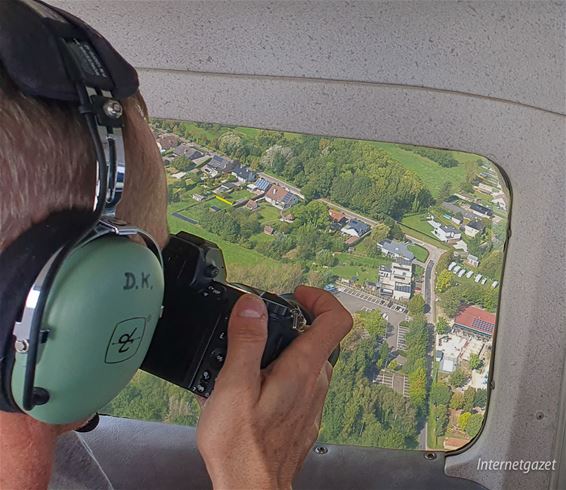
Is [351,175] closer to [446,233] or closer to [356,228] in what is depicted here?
[356,228]

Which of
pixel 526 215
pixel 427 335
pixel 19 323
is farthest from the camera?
pixel 427 335

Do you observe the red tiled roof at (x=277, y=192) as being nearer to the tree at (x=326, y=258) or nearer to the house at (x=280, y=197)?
the house at (x=280, y=197)

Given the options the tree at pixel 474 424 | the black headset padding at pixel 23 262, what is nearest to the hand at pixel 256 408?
the black headset padding at pixel 23 262

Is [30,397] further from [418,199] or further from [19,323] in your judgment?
[418,199]

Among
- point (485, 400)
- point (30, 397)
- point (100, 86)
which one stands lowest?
point (485, 400)

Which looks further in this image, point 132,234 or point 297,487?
point 297,487

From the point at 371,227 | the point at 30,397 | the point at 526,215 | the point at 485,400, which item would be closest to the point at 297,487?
the point at 485,400

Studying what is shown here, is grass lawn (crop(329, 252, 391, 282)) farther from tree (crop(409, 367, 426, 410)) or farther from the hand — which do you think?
the hand
